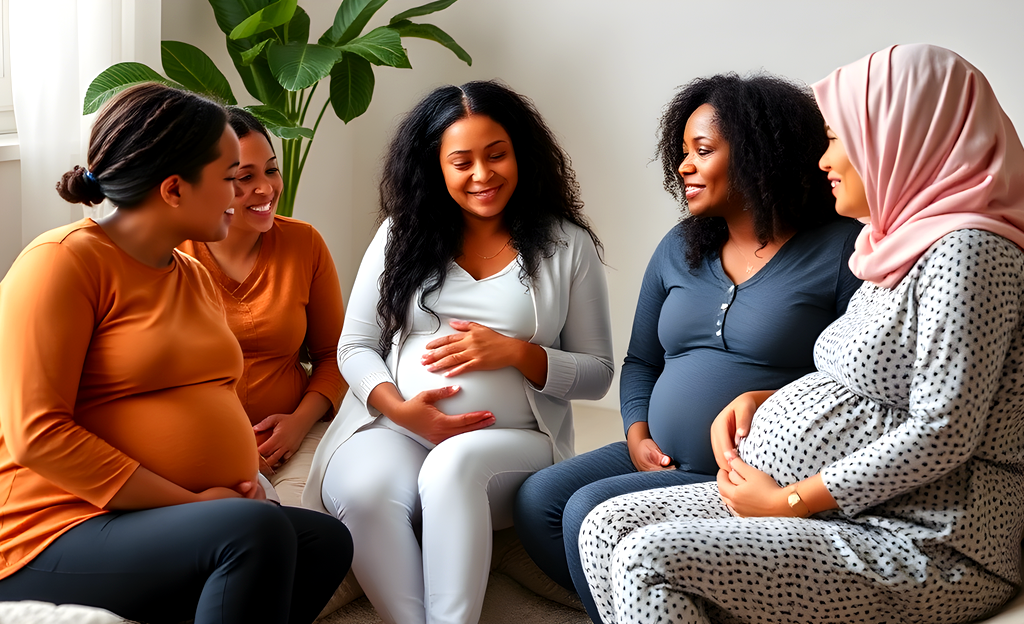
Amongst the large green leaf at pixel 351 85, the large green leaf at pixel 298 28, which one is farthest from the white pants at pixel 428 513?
the large green leaf at pixel 298 28

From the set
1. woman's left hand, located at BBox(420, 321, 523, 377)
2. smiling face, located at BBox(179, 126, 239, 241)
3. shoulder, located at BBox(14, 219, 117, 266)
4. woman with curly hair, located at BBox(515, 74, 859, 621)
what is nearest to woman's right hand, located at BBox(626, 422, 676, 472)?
woman with curly hair, located at BBox(515, 74, 859, 621)

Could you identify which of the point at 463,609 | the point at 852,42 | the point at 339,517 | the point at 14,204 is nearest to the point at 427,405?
the point at 339,517

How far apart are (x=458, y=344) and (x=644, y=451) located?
454 mm

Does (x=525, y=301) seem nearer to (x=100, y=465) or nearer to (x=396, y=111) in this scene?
(x=100, y=465)

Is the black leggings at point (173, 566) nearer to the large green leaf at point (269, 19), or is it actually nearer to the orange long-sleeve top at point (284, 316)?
the orange long-sleeve top at point (284, 316)

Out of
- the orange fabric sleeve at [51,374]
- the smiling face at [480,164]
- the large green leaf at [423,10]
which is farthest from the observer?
the large green leaf at [423,10]

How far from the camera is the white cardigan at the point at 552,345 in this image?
191 cm

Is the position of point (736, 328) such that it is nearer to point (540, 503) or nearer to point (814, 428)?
point (814, 428)

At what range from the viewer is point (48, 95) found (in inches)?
97.3

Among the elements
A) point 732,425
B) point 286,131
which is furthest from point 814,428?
point 286,131

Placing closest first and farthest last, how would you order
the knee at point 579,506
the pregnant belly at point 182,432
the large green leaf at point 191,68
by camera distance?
the pregnant belly at point 182,432 < the knee at point 579,506 < the large green leaf at point 191,68

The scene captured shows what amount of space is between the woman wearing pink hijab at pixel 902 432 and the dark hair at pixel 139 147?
92cm

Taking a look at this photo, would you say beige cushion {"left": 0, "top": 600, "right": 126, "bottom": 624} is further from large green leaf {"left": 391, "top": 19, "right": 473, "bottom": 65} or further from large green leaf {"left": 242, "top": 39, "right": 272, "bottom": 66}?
large green leaf {"left": 391, "top": 19, "right": 473, "bottom": 65}

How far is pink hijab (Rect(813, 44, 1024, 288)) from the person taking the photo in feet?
4.05
